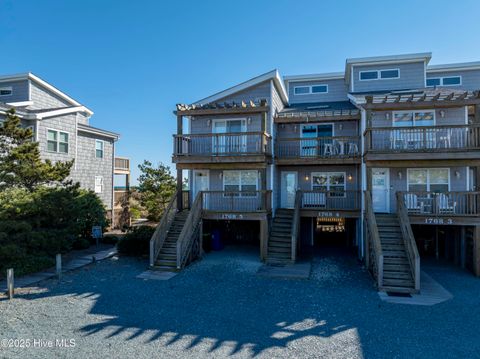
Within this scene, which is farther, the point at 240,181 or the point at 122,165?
the point at 122,165

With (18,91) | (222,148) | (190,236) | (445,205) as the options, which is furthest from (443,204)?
(18,91)

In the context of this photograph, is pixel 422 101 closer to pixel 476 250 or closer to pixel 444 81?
pixel 476 250

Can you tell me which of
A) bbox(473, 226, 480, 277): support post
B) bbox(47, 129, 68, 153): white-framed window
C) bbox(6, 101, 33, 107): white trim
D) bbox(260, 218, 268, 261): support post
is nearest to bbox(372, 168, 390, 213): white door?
bbox(473, 226, 480, 277): support post

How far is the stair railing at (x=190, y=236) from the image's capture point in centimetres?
1280

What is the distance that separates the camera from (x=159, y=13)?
17.7 meters

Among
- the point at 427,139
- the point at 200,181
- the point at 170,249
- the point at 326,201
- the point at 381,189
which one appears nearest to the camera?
the point at 170,249

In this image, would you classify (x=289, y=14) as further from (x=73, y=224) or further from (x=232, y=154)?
(x=73, y=224)

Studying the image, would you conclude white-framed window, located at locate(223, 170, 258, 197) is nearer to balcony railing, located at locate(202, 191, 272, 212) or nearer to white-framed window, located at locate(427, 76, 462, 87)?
balcony railing, located at locate(202, 191, 272, 212)

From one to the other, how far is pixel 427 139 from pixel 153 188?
66.2 feet

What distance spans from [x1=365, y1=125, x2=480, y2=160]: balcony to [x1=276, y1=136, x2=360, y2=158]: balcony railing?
153 centimetres

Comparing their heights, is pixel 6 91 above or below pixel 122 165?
above

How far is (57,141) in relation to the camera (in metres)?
18.8

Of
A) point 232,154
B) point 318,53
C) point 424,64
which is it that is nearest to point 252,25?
point 318,53

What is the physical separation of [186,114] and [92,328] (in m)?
11.1
